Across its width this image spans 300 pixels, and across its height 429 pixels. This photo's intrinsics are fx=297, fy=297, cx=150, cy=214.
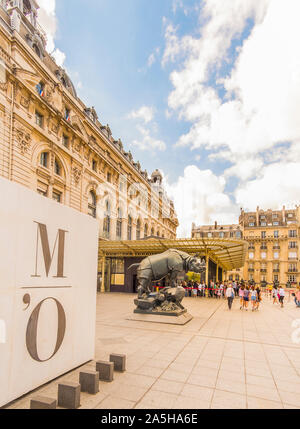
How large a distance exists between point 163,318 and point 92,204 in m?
22.3

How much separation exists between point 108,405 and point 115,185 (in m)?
35.0

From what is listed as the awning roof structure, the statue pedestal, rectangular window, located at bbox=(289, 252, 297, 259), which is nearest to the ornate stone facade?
the awning roof structure

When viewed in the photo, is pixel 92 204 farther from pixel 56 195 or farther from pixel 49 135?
pixel 49 135

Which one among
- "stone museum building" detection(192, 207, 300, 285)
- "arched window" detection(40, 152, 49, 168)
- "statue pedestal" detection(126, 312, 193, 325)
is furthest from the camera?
"stone museum building" detection(192, 207, 300, 285)

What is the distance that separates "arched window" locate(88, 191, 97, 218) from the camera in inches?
1274

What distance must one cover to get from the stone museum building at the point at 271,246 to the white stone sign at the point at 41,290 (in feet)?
212

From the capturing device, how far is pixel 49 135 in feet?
82.2

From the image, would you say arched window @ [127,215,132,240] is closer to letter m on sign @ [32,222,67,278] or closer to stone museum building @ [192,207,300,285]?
stone museum building @ [192,207,300,285]

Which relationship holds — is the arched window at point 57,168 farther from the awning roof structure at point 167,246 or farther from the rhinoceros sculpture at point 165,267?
the rhinoceros sculpture at point 165,267

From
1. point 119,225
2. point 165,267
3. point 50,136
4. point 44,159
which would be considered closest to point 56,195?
point 44,159

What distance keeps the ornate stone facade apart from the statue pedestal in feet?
47.0

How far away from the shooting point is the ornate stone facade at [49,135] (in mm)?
21344

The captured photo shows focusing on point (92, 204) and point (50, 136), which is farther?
point (92, 204)
